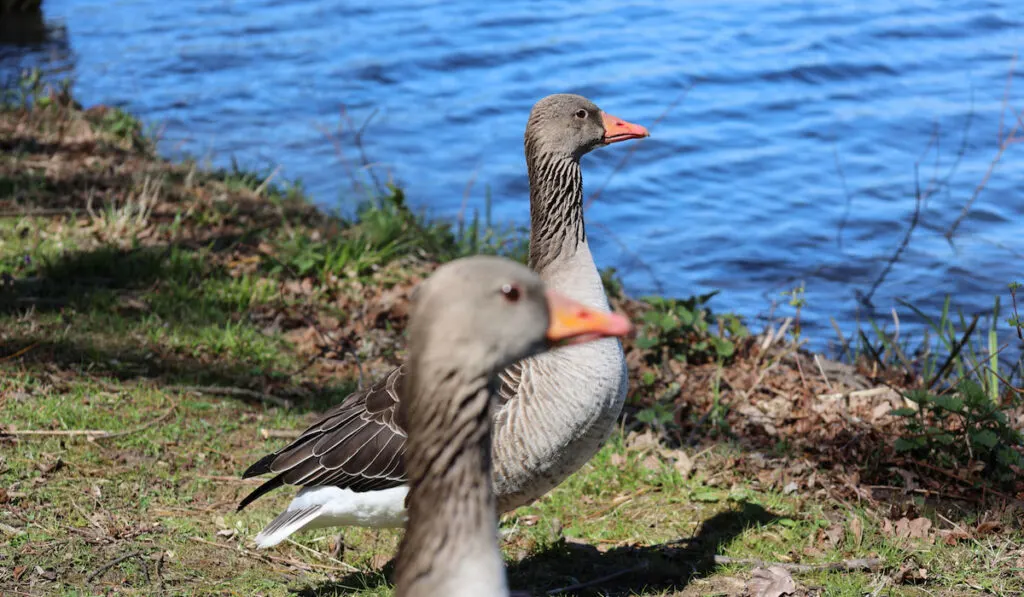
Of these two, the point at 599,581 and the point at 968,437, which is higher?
the point at 968,437

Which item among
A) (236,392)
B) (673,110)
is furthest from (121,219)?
(673,110)

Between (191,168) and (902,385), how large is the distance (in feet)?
21.5

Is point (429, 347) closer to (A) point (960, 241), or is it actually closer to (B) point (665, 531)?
(B) point (665, 531)

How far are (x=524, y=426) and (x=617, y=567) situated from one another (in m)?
0.99

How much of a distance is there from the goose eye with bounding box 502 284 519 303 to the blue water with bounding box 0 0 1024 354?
21.7ft

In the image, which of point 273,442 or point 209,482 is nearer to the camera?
point 209,482

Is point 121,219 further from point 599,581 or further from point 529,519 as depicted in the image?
point 599,581

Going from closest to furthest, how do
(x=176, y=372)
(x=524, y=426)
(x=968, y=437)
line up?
(x=524, y=426), (x=968, y=437), (x=176, y=372)

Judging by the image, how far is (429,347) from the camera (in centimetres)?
260

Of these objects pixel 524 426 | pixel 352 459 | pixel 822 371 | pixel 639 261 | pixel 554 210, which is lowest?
pixel 639 261

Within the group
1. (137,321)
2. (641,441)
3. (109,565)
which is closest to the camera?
(109,565)

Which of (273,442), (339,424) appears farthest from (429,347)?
(273,442)

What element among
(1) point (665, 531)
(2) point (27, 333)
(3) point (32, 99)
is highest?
(3) point (32, 99)

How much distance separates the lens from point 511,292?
260 cm
